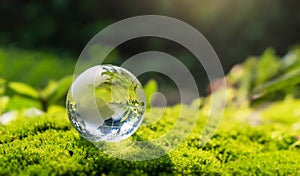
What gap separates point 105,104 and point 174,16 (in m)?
7.34

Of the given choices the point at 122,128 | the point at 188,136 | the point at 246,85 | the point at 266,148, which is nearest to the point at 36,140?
the point at 122,128

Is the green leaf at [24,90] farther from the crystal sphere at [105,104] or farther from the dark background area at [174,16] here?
the dark background area at [174,16]

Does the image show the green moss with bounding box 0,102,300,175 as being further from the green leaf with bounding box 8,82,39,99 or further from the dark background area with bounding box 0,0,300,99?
the dark background area with bounding box 0,0,300,99

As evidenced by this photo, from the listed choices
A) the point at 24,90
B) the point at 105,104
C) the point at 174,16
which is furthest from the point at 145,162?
the point at 174,16

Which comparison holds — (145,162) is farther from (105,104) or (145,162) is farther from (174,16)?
(174,16)

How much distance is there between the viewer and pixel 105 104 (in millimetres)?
1865

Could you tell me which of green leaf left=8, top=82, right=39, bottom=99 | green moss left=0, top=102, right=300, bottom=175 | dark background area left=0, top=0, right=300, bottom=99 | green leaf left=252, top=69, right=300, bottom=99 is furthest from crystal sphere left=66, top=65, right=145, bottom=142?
dark background area left=0, top=0, right=300, bottom=99

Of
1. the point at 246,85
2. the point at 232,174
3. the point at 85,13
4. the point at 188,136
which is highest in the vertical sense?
the point at 85,13

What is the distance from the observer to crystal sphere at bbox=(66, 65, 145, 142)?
72.4 inches

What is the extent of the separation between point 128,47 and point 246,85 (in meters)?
5.34

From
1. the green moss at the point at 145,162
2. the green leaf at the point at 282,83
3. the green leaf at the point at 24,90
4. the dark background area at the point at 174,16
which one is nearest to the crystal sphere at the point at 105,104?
the green moss at the point at 145,162

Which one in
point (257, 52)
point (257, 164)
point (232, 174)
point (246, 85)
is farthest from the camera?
point (257, 52)

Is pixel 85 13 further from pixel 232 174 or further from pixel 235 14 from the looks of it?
pixel 232 174

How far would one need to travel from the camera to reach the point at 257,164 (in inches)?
78.1
